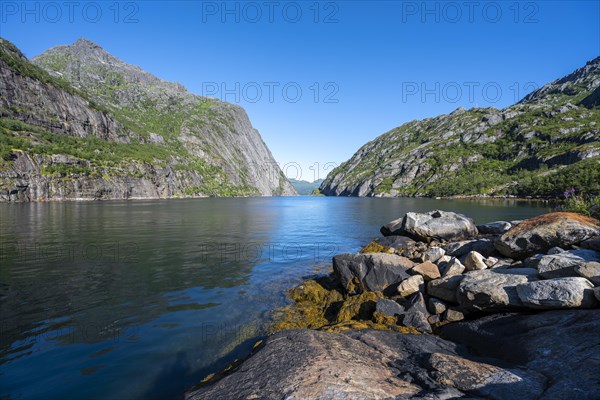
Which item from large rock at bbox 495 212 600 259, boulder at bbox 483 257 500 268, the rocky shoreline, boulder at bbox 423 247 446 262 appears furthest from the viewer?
boulder at bbox 423 247 446 262

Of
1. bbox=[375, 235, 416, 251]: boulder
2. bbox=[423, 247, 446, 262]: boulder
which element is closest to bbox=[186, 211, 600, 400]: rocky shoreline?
bbox=[423, 247, 446, 262]: boulder

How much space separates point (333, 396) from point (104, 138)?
217 metres

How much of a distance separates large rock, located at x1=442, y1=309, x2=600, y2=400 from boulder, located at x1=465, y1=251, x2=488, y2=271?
406cm

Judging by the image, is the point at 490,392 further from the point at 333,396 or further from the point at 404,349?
the point at 333,396

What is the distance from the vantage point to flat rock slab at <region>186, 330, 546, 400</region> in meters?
5.60

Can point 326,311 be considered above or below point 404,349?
below

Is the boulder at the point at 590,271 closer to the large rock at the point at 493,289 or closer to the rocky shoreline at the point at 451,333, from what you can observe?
the rocky shoreline at the point at 451,333

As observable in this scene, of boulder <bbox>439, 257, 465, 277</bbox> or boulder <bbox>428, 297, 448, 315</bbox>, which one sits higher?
boulder <bbox>439, 257, 465, 277</bbox>

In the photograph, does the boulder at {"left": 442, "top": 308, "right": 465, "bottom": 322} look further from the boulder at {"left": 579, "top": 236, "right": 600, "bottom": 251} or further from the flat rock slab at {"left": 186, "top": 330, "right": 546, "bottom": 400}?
the boulder at {"left": 579, "top": 236, "right": 600, "bottom": 251}

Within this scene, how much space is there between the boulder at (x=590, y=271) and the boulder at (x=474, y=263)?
422 cm

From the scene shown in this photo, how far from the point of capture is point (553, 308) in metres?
8.50

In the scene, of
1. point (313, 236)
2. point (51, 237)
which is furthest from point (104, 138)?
point (313, 236)

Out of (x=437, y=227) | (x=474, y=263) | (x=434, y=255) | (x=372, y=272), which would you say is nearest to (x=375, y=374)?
(x=372, y=272)

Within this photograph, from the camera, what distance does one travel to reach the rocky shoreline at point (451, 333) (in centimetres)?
586
